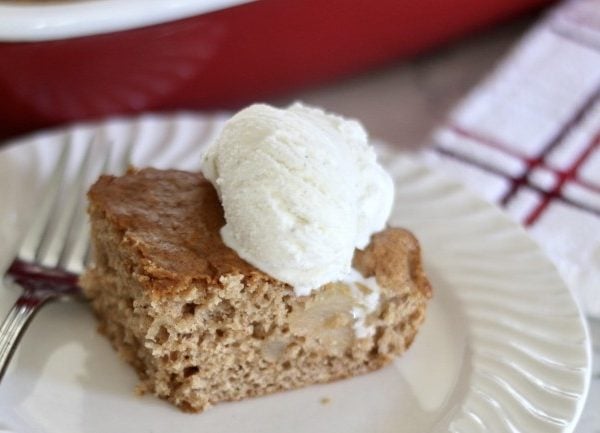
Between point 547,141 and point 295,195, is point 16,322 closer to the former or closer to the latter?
point 295,195

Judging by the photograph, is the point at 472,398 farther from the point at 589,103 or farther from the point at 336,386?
the point at 589,103

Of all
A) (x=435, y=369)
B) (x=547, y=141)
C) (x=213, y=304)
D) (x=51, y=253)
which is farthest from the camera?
(x=547, y=141)

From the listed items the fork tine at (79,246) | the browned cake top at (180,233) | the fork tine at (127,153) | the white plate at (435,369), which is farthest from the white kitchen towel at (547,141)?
the fork tine at (79,246)

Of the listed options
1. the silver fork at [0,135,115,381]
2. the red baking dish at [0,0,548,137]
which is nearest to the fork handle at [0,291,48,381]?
the silver fork at [0,135,115,381]

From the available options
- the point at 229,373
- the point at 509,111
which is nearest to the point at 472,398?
the point at 229,373

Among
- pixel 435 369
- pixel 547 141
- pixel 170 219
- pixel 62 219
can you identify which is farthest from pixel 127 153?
pixel 547 141

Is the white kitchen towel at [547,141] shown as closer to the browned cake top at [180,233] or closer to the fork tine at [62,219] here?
the browned cake top at [180,233]

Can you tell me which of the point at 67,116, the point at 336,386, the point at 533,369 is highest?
the point at 533,369
